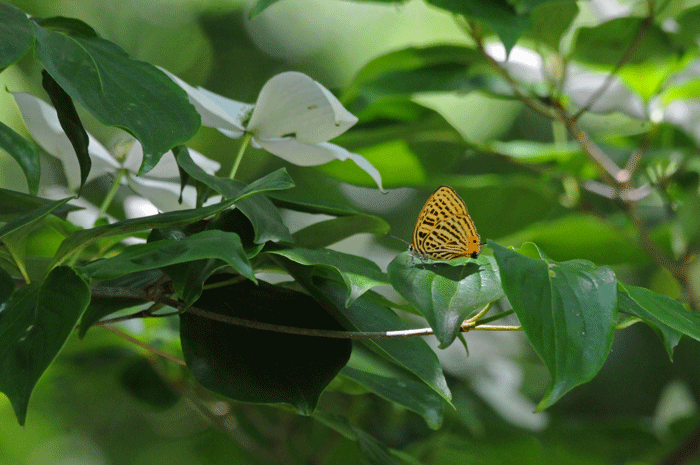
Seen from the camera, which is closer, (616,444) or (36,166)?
(36,166)

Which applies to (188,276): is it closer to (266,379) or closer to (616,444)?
(266,379)

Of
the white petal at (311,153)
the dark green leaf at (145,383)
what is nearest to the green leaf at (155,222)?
the white petal at (311,153)

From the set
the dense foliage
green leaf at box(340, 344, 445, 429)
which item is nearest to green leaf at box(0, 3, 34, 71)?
the dense foliage

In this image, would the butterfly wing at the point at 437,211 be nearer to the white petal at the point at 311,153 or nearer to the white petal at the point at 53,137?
the white petal at the point at 311,153

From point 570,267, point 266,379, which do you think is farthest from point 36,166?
point 570,267

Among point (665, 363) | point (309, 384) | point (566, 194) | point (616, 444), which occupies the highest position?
point (309, 384)

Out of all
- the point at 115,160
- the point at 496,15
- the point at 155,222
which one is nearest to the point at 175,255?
the point at 155,222

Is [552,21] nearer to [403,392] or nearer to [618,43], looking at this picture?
[618,43]

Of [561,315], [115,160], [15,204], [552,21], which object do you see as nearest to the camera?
[561,315]
